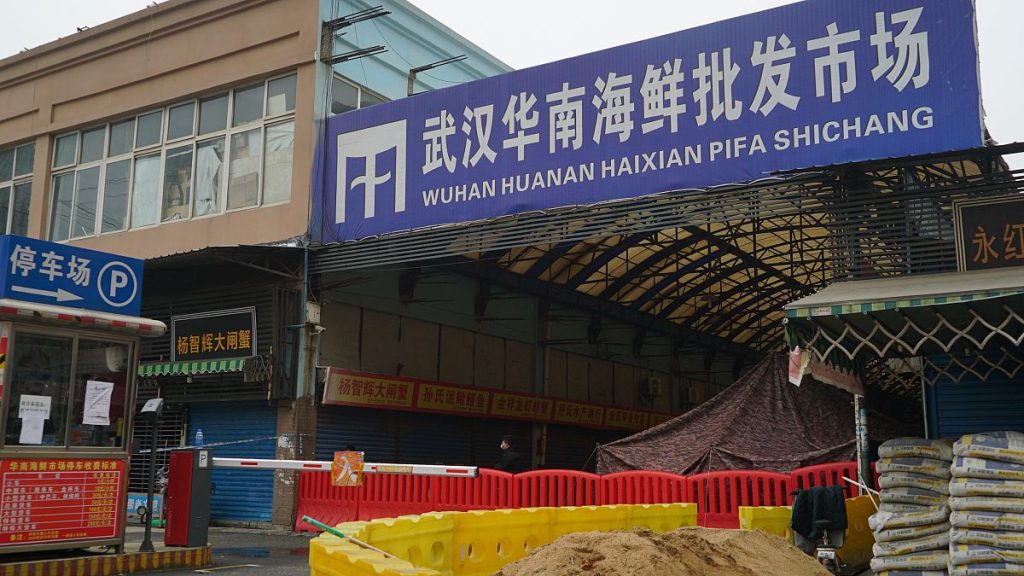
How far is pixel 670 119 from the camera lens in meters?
14.2

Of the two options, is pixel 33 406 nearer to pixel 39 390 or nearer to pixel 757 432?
pixel 39 390

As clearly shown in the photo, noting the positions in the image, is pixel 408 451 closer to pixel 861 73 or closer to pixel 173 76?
pixel 173 76

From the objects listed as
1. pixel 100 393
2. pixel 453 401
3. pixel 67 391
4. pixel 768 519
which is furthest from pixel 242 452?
pixel 768 519

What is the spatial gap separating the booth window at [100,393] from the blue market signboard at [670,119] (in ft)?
21.7

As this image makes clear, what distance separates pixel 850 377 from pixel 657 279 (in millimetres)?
16274

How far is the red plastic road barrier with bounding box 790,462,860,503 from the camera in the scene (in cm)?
1268

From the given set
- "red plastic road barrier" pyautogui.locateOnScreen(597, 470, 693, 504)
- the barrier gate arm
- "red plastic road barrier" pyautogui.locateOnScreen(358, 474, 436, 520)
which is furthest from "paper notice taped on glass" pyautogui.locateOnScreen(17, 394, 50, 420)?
"red plastic road barrier" pyautogui.locateOnScreen(597, 470, 693, 504)

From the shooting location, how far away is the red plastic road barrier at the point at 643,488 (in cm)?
1388

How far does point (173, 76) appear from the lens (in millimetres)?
20891

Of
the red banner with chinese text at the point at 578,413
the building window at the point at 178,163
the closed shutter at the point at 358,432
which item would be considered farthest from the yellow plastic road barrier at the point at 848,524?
the red banner with chinese text at the point at 578,413

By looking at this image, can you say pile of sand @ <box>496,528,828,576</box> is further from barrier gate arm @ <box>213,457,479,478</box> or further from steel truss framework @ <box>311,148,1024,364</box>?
barrier gate arm @ <box>213,457,479,478</box>

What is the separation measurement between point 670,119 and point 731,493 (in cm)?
575

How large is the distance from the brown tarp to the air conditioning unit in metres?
13.3

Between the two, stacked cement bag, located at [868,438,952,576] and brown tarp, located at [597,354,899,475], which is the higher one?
brown tarp, located at [597,354,899,475]
